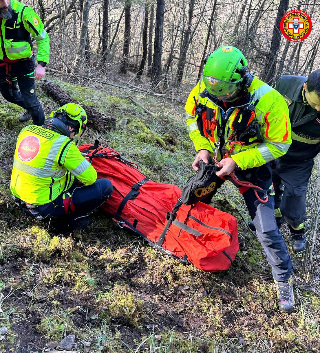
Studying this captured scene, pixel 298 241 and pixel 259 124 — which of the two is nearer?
pixel 259 124

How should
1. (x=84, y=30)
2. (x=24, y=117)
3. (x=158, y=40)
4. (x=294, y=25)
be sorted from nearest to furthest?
(x=24, y=117) < (x=84, y=30) < (x=294, y=25) < (x=158, y=40)

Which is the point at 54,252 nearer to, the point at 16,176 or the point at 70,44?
the point at 16,176

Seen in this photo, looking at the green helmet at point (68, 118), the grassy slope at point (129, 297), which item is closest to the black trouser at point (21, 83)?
the grassy slope at point (129, 297)

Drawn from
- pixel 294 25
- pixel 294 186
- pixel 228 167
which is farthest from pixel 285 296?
pixel 294 25

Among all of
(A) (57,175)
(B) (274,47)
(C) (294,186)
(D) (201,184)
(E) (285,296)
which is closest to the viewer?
(E) (285,296)

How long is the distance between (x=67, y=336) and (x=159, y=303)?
0.96 m

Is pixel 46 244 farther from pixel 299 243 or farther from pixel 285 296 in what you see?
pixel 299 243

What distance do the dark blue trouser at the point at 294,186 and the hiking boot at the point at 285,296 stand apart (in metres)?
1.04

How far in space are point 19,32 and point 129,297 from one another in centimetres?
347

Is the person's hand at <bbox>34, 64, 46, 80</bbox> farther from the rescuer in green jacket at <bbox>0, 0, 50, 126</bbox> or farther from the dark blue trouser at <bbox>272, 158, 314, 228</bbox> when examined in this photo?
the dark blue trouser at <bbox>272, 158, 314, 228</bbox>

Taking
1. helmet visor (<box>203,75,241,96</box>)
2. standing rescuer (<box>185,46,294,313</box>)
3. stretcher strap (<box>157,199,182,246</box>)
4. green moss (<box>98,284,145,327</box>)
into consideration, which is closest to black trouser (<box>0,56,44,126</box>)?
standing rescuer (<box>185,46,294,313</box>)

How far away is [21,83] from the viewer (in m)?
4.14

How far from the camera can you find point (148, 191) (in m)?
3.95

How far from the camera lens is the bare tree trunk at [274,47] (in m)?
11.0
